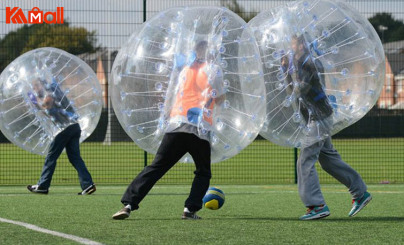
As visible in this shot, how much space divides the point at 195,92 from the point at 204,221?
1.33 metres

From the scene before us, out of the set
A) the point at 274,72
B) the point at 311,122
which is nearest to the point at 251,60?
the point at 274,72

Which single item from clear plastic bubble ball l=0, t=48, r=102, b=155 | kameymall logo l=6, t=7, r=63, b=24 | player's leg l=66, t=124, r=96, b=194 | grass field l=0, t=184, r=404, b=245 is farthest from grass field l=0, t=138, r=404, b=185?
grass field l=0, t=184, r=404, b=245

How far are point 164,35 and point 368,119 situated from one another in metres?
13.0

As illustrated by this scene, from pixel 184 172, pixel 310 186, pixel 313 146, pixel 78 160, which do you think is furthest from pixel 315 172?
pixel 184 172

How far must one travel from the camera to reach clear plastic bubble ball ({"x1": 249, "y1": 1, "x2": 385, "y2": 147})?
802 centimetres

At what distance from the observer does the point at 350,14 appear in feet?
26.7

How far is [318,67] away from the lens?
8.01 meters

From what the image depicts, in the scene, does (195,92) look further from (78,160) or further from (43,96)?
(78,160)

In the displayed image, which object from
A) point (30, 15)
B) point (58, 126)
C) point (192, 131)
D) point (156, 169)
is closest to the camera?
point (192, 131)

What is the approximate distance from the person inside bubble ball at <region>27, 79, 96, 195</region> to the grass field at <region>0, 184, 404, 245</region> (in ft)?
0.96

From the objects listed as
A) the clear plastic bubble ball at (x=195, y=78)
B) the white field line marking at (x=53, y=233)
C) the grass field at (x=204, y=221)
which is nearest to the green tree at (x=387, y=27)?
the grass field at (x=204, y=221)

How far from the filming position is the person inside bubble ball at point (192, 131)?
7.61 meters

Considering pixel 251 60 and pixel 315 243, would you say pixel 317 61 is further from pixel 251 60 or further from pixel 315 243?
pixel 315 243

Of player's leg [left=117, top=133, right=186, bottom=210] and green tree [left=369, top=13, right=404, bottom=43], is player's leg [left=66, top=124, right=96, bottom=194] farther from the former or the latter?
green tree [left=369, top=13, right=404, bottom=43]
